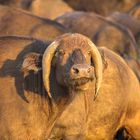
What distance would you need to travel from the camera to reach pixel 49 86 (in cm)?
941

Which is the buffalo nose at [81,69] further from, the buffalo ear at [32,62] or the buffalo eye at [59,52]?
the buffalo ear at [32,62]

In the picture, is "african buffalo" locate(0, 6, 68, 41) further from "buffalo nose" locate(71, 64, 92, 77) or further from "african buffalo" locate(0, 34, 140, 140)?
"buffalo nose" locate(71, 64, 92, 77)

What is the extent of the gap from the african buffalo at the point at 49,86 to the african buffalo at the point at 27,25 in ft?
13.2

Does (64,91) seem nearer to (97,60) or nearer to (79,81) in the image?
(97,60)

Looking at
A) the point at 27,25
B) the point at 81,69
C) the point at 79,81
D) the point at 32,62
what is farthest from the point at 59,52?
the point at 27,25

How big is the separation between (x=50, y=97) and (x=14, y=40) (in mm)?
905

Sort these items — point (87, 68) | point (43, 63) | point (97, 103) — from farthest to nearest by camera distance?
point (97, 103) < point (43, 63) < point (87, 68)

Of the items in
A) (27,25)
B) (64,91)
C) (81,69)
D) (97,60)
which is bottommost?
(64,91)

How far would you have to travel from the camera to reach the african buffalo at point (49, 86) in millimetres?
9070

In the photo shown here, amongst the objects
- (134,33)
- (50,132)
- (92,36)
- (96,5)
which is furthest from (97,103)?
(96,5)

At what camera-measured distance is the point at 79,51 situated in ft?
29.7

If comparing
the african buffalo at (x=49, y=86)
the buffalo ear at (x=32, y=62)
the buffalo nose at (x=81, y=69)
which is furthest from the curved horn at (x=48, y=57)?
the buffalo nose at (x=81, y=69)

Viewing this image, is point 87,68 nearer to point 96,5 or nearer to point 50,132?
point 50,132

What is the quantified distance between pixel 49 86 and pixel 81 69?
3.24ft
